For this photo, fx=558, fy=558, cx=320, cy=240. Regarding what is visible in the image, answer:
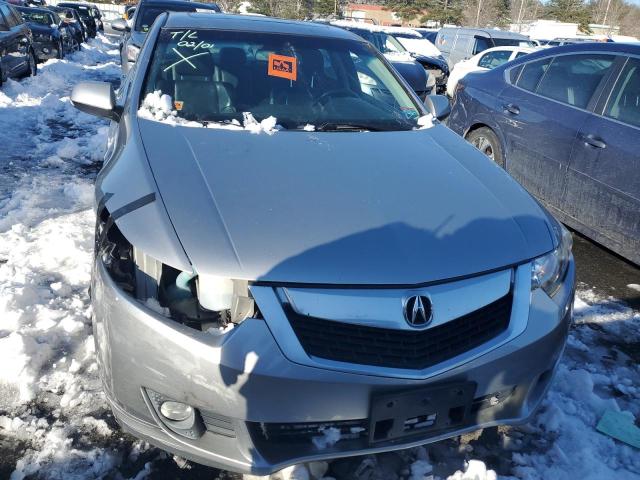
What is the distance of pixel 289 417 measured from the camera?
70.6 inches

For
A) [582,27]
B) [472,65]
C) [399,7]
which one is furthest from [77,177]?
[399,7]

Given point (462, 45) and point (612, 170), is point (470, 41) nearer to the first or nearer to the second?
point (462, 45)

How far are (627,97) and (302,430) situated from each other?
3507 mm

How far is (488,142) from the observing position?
5.27m

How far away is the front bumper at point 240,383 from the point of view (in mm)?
1735

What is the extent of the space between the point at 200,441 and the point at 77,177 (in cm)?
429

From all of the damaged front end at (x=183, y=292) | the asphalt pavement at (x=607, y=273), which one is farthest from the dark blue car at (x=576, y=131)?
the damaged front end at (x=183, y=292)

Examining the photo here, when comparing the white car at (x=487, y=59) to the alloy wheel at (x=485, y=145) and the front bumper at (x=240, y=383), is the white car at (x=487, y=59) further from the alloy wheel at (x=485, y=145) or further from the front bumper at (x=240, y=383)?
the front bumper at (x=240, y=383)

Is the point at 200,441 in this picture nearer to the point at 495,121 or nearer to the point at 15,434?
the point at 15,434

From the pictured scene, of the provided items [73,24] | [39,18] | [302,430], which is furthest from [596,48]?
[73,24]

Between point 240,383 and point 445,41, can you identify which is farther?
point 445,41

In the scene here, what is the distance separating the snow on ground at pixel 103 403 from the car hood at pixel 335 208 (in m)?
0.62

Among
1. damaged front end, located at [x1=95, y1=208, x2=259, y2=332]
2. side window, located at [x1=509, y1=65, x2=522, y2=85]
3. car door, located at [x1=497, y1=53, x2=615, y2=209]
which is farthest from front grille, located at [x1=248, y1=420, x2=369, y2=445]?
side window, located at [x1=509, y1=65, x2=522, y2=85]

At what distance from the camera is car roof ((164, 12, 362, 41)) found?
11.6ft
